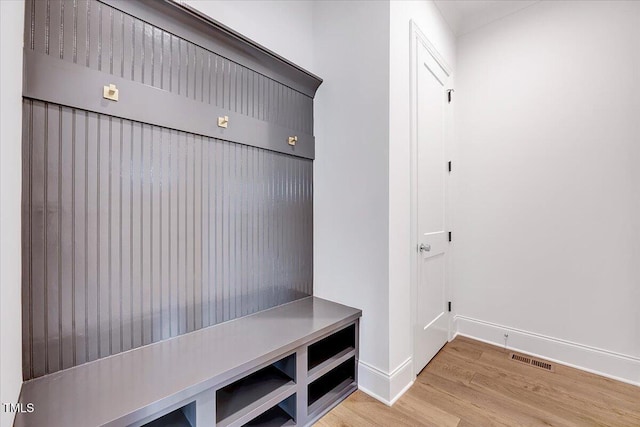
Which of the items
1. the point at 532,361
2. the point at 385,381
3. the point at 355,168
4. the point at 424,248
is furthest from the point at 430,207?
the point at 532,361

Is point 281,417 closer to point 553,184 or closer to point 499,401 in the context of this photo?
point 499,401

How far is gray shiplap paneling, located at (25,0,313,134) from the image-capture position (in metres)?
1.08

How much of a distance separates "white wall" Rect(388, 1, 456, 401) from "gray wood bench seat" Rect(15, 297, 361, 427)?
0.87 ft

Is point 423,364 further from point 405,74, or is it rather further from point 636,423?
point 405,74

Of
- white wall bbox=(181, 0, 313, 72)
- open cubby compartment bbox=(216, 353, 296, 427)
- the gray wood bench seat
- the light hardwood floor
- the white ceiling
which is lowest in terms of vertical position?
the light hardwood floor

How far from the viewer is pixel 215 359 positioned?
1216 mm

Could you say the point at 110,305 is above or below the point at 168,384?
above

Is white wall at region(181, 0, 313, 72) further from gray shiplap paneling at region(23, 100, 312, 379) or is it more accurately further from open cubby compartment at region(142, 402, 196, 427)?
open cubby compartment at region(142, 402, 196, 427)

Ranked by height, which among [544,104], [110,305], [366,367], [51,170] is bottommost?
[366,367]

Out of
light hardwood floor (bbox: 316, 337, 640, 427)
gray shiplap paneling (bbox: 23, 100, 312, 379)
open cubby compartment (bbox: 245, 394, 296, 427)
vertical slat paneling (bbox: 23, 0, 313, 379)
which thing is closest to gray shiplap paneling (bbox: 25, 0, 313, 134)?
vertical slat paneling (bbox: 23, 0, 313, 379)

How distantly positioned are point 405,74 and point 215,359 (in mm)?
1989

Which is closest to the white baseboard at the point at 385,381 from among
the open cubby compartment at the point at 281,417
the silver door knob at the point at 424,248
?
the open cubby compartment at the point at 281,417

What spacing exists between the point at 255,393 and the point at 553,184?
8.38 ft

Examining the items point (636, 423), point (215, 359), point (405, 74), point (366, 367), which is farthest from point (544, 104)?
point (215, 359)
